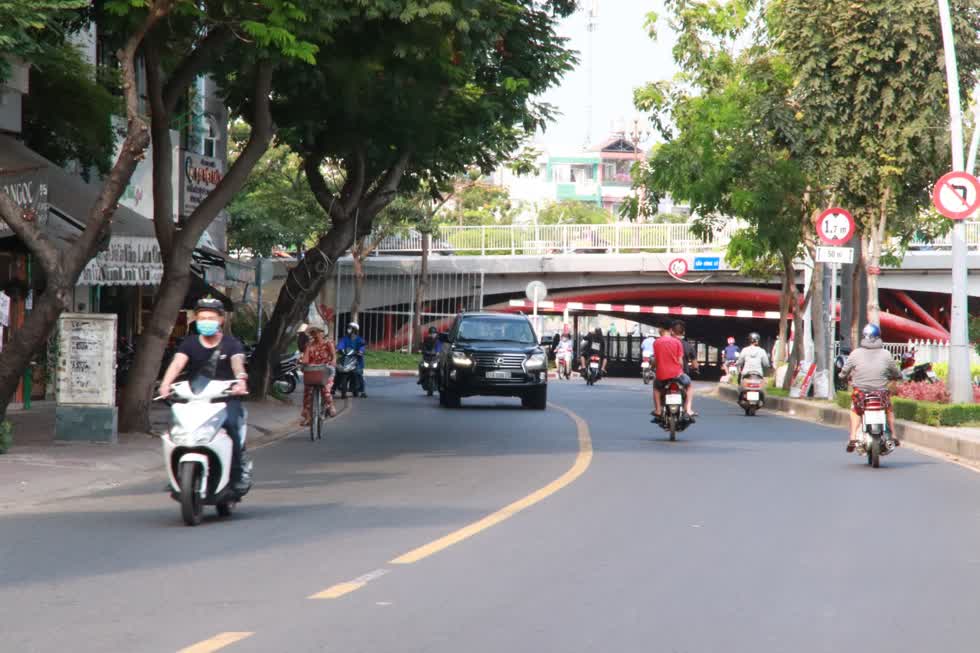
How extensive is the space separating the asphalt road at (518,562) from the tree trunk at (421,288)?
4262 cm

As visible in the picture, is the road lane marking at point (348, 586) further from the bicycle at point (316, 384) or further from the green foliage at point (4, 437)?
the bicycle at point (316, 384)

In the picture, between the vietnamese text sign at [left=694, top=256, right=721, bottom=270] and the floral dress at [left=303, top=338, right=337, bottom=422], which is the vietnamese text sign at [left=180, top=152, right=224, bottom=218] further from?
the vietnamese text sign at [left=694, top=256, right=721, bottom=270]

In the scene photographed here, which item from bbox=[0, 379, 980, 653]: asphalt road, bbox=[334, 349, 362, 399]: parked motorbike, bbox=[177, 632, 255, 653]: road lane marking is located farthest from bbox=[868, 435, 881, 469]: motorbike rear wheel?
bbox=[334, 349, 362, 399]: parked motorbike

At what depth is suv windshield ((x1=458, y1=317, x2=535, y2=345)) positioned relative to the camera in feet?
104

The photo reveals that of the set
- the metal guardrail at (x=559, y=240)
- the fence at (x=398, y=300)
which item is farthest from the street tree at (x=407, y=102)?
the fence at (x=398, y=300)

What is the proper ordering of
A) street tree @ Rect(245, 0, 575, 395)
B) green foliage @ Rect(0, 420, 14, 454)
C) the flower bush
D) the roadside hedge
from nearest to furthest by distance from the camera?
green foliage @ Rect(0, 420, 14, 454) < street tree @ Rect(245, 0, 575, 395) < the roadside hedge < the flower bush

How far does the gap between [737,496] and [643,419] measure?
13625 mm

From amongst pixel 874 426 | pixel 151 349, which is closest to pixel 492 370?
pixel 151 349

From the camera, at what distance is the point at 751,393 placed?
3116 centimetres

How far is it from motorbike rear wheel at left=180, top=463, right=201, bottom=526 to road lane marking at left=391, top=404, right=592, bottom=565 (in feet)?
6.64

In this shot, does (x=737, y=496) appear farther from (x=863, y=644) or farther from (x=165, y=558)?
(x=863, y=644)

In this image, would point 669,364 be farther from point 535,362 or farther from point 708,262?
point 708,262

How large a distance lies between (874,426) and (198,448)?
9031 mm

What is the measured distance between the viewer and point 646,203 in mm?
40125
